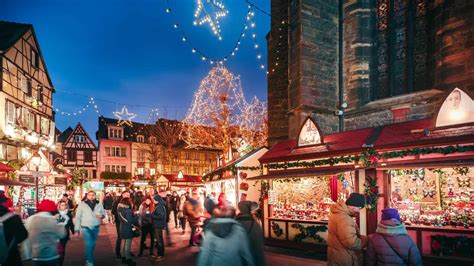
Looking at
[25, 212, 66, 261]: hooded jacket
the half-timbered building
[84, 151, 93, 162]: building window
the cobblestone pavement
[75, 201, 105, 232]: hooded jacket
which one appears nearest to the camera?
[25, 212, 66, 261]: hooded jacket

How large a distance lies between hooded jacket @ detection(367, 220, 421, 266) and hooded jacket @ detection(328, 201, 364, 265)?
0.50 m

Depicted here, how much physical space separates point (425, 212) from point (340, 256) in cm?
597

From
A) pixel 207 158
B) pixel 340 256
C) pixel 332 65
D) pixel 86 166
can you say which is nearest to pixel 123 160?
pixel 86 166

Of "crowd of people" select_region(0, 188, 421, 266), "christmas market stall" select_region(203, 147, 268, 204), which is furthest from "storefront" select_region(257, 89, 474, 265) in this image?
"crowd of people" select_region(0, 188, 421, 266)

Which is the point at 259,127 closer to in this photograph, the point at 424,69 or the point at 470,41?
the point at 424,69

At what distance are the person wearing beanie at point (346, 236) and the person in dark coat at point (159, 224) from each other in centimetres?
587

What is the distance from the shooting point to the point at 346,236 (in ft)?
16.4

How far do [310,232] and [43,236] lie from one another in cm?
756

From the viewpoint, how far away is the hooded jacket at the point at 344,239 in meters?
5.00

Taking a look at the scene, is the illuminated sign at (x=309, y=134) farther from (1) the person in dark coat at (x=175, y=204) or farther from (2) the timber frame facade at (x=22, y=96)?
(2) the timber frame facade at (x=22, y=96)

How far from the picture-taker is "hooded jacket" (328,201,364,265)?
5000 millimetres

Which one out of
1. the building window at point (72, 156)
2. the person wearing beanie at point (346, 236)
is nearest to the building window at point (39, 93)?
the building window at point (72, 156)

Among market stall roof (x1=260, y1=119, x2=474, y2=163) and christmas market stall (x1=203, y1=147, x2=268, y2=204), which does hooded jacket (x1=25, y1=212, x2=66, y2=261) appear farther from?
christmas market stall (x1=203, y1=147, x2=268, y2=204)

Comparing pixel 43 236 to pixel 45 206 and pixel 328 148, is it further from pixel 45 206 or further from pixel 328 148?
pixel 328 148
